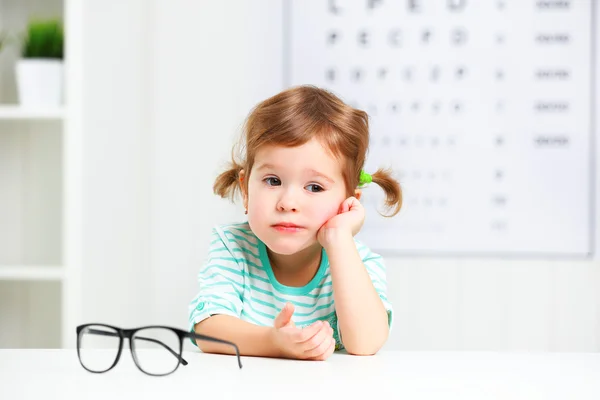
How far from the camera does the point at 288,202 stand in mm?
1017

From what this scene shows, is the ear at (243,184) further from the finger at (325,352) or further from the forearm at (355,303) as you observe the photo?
the finger at (325,352)

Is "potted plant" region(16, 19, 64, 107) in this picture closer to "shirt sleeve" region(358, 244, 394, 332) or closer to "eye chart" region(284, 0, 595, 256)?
"eye chart" region(284, 0, 595, 256)

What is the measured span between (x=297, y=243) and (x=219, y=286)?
0.16 metres

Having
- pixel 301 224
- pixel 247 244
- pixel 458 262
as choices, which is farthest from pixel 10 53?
pixel 458 262

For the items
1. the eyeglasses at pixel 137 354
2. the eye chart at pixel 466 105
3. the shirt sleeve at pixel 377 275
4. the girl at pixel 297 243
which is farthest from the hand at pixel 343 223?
the eye chart at pixel 466 105

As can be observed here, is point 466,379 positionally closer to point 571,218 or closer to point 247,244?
point 247,244

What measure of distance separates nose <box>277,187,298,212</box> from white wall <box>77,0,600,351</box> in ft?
3.22

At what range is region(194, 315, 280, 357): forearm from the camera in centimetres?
93

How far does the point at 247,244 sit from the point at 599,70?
1325mm

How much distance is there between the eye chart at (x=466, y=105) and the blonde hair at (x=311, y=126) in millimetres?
862

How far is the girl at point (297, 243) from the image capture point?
101cm

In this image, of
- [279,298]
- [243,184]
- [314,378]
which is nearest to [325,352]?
[314,378]

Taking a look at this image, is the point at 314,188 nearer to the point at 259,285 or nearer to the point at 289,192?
the point at 289,192

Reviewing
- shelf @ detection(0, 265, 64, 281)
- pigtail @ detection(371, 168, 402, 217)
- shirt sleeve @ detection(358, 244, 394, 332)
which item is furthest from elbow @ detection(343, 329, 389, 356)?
shelf @ detection(0, 265, 64, 281)
